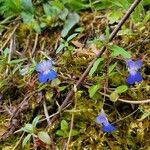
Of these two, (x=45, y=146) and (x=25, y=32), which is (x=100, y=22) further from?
(x=45, y=146)

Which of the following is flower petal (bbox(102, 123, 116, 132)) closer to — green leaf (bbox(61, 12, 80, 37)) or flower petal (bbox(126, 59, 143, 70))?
flower petal (bbox(126, 59, 143, 70))

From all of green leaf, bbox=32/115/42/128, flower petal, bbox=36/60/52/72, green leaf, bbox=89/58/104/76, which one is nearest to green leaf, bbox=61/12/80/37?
flower petal, bbox=36/60/52/72

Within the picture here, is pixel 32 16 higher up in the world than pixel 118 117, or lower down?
higher up

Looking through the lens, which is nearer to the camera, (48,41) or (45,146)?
(45,146)

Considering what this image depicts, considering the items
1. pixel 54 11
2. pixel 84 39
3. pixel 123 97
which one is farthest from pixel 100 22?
pixel 123 97

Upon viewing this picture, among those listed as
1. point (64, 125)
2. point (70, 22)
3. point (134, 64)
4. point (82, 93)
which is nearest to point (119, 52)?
point (134, 64)

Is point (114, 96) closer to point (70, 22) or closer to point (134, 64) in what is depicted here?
point (134, 64)

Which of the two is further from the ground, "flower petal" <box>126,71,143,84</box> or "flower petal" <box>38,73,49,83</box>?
"flower petal" <box>38,73,49,83</box>

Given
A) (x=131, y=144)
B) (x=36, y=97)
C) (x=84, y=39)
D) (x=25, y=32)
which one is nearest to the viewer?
(x=131, y=144)
